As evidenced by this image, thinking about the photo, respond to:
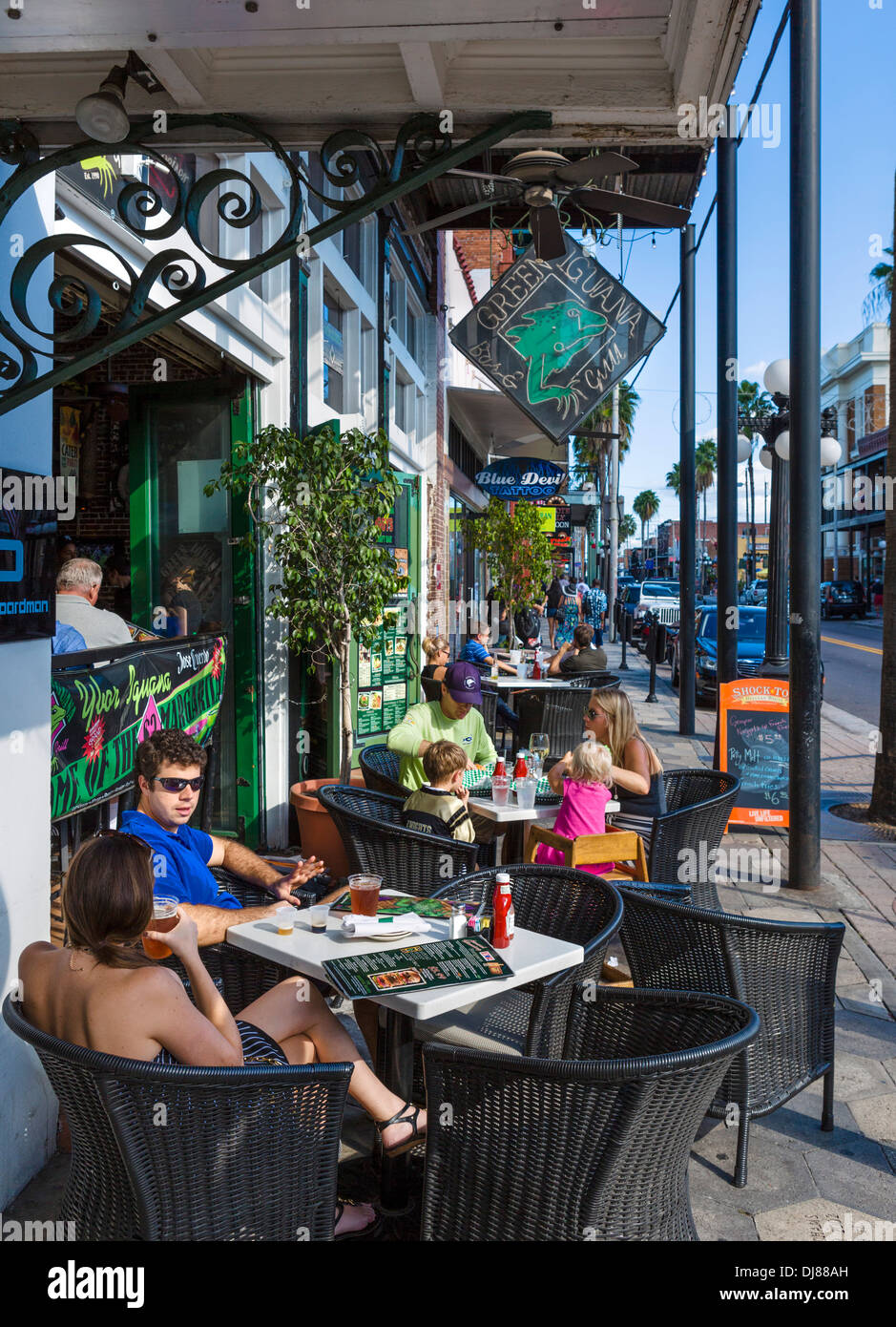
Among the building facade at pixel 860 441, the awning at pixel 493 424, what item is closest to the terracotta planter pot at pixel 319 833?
the awning at pixel 493 424

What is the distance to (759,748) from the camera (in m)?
8.02

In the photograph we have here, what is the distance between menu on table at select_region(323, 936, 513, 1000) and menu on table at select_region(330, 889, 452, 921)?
33cm

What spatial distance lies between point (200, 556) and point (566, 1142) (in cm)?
573

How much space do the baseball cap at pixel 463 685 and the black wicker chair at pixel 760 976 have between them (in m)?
2.57

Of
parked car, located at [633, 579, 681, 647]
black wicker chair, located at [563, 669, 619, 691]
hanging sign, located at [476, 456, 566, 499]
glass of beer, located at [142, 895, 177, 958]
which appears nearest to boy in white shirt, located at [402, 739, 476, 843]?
glass of beer, located at [142, 895, 177, 958]

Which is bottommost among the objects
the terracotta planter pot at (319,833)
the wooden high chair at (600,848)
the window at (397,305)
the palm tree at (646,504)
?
the terracotta planter pot at (319,833)

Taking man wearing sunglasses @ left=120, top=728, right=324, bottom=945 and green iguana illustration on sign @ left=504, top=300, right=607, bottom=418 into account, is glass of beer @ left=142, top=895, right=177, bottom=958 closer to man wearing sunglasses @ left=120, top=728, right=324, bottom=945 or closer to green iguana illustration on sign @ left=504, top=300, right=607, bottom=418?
→ man wearing sunglasses @ left=120, top=728, right=324, bottom=945

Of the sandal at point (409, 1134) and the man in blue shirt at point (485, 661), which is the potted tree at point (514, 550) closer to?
the man in blue shirt at point (485, 661)

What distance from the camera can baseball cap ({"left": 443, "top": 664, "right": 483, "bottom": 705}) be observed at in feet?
20.2

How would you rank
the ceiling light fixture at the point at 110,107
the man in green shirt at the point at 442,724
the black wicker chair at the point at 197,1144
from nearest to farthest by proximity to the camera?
1. the black wicker chair at the point at 197,1144
2. the ceiling light fixture at the point at 110,107
3. the man in green shirt at the point at 442,724

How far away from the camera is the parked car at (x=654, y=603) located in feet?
91.4

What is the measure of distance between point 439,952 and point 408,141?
7.78ft

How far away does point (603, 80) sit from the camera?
2717mm
